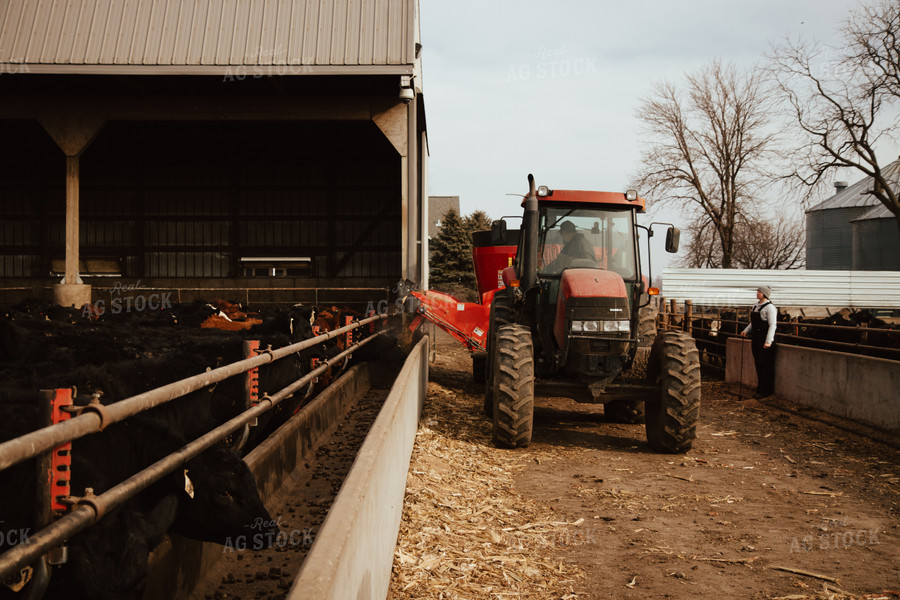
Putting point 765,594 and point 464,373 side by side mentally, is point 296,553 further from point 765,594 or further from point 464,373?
point 464,373

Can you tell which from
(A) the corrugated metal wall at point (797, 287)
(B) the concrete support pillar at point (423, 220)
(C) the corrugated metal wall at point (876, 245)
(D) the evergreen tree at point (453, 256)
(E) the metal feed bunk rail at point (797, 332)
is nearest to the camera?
(E) the metal feed bunk rail at point (797, 332)

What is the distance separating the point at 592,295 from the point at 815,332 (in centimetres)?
736

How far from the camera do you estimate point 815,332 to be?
13.4 m

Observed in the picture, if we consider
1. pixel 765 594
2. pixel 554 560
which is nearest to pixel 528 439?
pixel 554 560

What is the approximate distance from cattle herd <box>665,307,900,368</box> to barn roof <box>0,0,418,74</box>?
8.79 m

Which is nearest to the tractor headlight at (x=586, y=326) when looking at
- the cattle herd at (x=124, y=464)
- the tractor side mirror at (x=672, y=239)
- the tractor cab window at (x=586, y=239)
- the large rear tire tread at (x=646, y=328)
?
the tractor cab window at (x=586, y=239)

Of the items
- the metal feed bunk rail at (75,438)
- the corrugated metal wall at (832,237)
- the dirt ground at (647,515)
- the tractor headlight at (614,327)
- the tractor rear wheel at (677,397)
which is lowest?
the dirt ground at (647,515)

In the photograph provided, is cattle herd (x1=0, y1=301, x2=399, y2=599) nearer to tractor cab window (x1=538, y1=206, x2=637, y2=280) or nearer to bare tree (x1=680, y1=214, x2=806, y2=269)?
tractor cab window (x1=538, y1=206, x2=637, y2=280)

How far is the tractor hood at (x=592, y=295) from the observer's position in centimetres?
791

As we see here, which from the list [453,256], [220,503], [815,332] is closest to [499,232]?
[220,503]

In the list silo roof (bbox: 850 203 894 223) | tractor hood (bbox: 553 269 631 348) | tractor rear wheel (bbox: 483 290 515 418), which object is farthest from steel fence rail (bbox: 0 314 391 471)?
silo roof (bbox: 850 203 894 223)

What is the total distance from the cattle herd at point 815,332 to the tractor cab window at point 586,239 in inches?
145

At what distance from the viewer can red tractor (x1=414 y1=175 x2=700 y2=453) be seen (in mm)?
7852

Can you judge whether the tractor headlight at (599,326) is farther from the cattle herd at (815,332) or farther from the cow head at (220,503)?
the cow head at (220,503)
